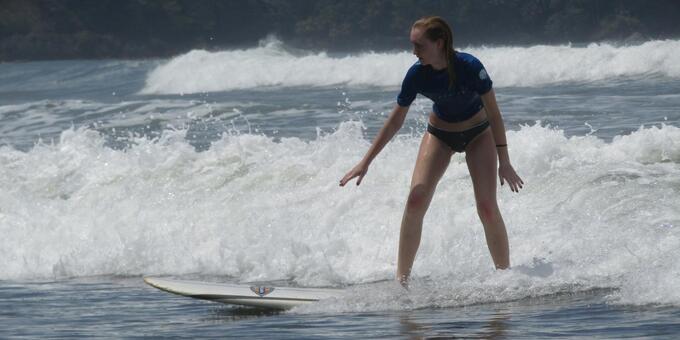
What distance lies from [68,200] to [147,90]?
29107 millimetres

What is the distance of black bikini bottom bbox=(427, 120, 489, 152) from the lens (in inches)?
311

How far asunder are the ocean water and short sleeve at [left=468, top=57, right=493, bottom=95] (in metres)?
1.15

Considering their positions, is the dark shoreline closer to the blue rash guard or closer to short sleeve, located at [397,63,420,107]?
the blue rash guard

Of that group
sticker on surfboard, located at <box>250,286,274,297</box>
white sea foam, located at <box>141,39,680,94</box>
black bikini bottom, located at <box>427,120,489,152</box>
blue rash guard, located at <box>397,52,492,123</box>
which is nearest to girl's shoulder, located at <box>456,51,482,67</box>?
blue rash guard, located at <box>397,52,492,123</box>

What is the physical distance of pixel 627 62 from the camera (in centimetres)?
2916

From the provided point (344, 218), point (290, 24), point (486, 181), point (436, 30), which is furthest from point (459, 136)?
point (290, 24)

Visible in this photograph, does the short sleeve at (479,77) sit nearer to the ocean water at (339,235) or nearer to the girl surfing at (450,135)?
the girl surfing at (450,135)

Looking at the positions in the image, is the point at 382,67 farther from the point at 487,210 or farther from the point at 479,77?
the point at 479,77

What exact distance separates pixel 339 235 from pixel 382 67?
26.6 meters

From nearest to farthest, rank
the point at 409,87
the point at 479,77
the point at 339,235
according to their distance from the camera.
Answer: the point at 479,77, the point at 409,87, the point at 339,235

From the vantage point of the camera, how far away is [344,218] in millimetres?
10836

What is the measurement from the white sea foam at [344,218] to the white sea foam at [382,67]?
15597mm

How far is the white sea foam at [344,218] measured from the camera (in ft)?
27.6

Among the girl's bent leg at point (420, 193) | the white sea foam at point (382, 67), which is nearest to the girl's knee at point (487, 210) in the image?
the girl's bent leg at point (420, 193)
